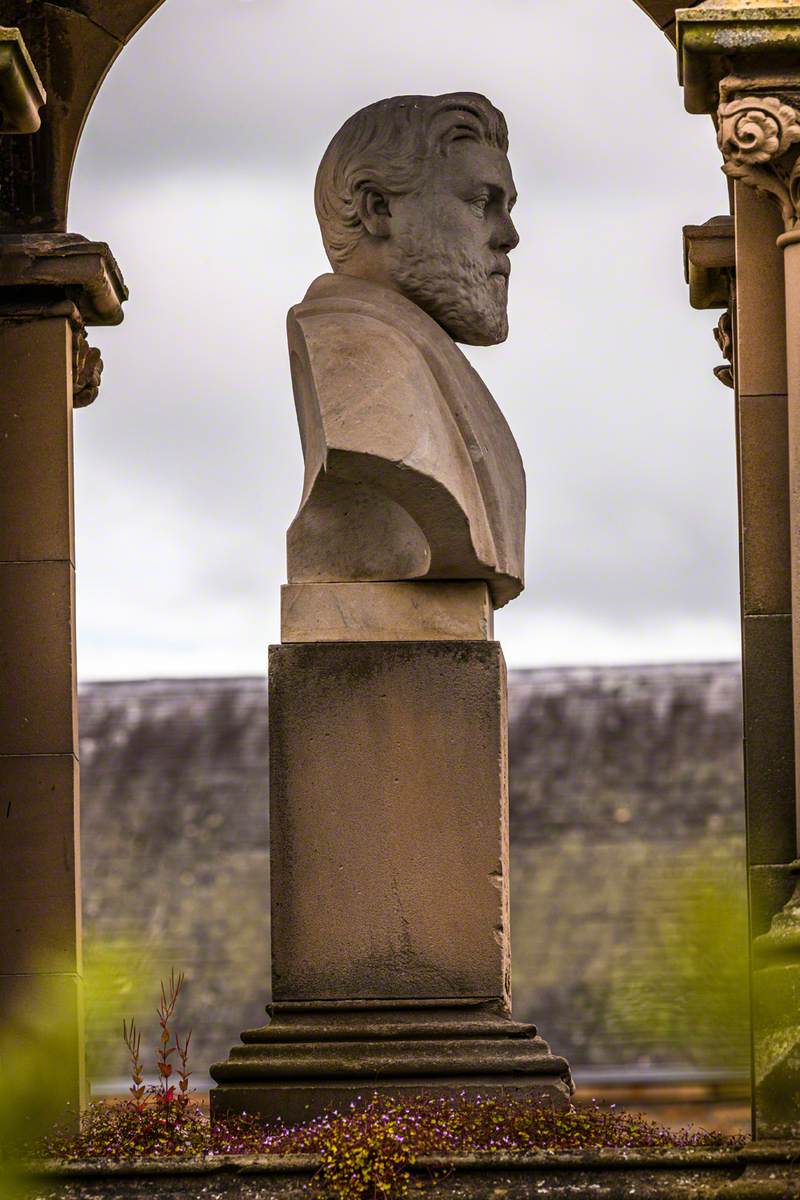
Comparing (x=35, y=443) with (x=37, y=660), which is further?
(x=35, y=443)

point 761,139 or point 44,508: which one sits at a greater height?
point 761,139

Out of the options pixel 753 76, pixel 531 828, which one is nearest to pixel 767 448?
pixel 753 76

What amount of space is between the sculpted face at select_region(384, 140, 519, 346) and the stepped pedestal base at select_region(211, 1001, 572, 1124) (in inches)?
115

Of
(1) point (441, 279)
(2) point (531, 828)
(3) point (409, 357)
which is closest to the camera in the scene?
(3) point (409, 357)

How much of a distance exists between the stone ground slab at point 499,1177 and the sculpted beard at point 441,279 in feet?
Result: 12.3

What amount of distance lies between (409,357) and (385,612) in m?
1.04

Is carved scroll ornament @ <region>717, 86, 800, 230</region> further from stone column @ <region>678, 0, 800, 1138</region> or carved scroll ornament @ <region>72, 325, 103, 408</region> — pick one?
carved scroll ornament @ <region>72, 325, 103, 408</region>

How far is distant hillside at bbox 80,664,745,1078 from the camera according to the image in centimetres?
2009

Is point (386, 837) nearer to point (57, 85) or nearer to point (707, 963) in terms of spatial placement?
point (57, 85)

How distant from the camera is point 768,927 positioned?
9812 mm

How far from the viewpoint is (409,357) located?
11.3 m

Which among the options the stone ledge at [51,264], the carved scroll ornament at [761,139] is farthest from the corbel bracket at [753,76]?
the stone ledge at [51,264]

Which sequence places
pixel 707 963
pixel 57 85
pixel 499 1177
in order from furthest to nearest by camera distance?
pixel 57 85, pixel 499 1177, pixel 707 963

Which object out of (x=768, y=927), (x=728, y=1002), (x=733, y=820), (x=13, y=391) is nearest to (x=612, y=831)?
(x=733, y=820)
